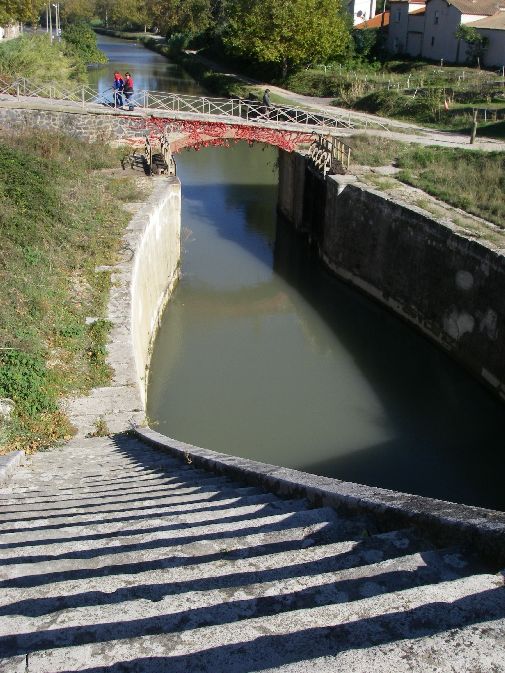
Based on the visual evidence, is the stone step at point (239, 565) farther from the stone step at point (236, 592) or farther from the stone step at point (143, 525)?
the stone step at point (143, 525)

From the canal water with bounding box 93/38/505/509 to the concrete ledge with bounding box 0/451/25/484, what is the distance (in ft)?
16.7

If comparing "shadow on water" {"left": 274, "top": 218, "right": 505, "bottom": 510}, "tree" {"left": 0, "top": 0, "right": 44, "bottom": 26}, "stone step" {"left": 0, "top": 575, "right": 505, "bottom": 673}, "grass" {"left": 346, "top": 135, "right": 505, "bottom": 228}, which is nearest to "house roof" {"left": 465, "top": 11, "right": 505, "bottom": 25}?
"grass" {"left": 346, "top": 135, "right": 505, "bottom": 228}

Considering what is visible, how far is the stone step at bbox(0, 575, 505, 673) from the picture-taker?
98.2 inches

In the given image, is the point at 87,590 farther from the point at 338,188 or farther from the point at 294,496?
the point at 338,188

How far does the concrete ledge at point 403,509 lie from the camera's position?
3191 millimetres

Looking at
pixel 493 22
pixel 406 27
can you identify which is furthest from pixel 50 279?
pixel 406 27

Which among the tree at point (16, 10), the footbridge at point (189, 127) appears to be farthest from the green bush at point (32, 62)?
the footbridge at point (189, 127)

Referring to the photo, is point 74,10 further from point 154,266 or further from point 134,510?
point 134,510

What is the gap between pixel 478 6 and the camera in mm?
45344

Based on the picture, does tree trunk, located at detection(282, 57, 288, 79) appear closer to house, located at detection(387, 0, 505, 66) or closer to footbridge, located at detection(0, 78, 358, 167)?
house, located at detection(387, 0, 505, 66)

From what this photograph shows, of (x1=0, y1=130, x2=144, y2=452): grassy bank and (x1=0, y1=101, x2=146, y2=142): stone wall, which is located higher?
(x1=0, y1=101, x2=146, y2=142): stone wall

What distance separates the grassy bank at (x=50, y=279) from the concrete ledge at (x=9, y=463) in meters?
0.41

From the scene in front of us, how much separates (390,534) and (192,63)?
6255 centimetres

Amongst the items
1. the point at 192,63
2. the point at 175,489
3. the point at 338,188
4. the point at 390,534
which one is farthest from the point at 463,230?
the point at 192,63
